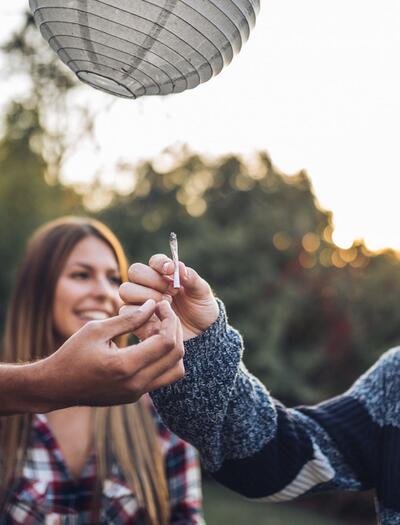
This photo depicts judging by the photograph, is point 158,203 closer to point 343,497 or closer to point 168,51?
point 343,497

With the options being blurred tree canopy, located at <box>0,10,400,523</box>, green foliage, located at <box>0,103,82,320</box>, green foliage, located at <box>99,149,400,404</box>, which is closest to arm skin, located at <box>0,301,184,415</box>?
blurred tree canopy, located at <box>0,10,400,523</box>

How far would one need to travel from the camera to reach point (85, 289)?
2643 millimetres

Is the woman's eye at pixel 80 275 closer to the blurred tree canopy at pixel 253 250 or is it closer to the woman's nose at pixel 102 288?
the woman's nose at pixel 102 288

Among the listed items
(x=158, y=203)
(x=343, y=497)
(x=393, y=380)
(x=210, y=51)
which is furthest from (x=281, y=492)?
(x=158, y=203)

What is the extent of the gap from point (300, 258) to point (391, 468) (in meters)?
8.57

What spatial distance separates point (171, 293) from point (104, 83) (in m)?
0.43

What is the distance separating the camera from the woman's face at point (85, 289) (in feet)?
8.62

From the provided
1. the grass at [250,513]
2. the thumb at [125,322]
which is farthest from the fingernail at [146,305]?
the grass at [250,513]

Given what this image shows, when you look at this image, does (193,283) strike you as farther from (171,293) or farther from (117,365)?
(117,365)

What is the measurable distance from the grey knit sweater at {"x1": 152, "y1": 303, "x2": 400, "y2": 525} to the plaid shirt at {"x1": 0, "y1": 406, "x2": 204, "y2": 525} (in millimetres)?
869

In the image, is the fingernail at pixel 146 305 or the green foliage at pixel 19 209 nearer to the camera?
the fingernail at pixel 146 305

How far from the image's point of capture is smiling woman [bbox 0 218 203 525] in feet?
7.69

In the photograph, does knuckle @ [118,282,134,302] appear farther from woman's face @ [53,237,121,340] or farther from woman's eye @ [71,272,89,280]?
woman's eye @ [71,272,89,280]

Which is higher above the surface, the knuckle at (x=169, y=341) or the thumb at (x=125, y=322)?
the thumb at (x=125, y=322)
